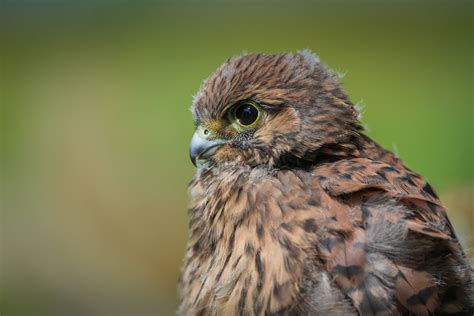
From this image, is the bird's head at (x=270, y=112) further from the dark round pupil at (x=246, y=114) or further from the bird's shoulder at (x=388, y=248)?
the bird's shoulder at (x=388, y=248)

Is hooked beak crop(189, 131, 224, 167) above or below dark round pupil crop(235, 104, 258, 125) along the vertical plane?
below

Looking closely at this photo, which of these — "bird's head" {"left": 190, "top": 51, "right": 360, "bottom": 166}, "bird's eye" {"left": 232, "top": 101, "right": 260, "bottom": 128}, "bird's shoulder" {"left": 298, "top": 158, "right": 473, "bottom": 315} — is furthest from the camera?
"bird's eye" {"left": 232, "top": 101, "right": 260, "bottom": 128}

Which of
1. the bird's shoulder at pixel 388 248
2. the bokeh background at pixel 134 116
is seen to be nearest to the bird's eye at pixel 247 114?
the bird's shoulder at pixel 388 248

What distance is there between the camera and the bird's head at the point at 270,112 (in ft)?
7.24

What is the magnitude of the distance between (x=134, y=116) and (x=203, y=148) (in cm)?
381

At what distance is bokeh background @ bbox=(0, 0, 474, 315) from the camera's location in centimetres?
516

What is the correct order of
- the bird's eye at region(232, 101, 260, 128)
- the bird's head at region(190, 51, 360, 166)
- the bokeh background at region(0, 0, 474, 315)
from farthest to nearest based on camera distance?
the bokeh background at region(0, 0, 474, 315)
the bird's eye at region(232, 101, 260, 128)
the bird's head at region(190, 51, 360, 166)

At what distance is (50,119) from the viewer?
20.9 ft

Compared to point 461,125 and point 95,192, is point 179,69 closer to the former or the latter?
point 95,192

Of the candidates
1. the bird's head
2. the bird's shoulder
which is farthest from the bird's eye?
the bird's shoulder

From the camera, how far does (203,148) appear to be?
7.74ft

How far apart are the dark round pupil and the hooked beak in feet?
0.36

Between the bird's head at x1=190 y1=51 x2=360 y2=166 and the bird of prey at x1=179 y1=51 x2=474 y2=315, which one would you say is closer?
the bird of prey at x1=179 y1=51 x2=474 y2=315

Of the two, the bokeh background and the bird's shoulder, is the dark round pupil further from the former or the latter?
the bokeh background
